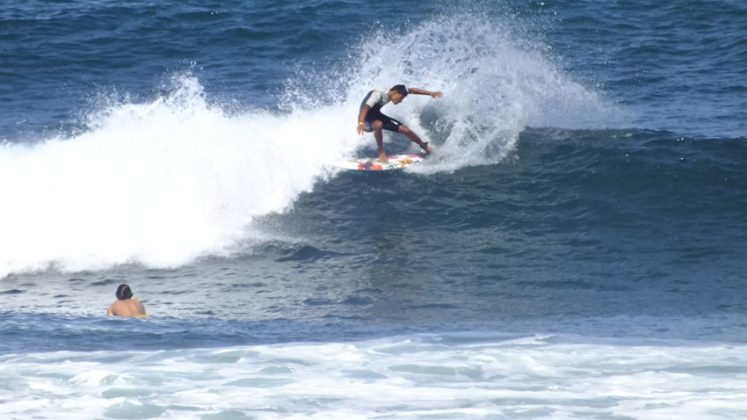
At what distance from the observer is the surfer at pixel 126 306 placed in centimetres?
1315

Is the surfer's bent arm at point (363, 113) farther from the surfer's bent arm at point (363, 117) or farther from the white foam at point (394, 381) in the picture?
the white foam at point (394, 381)

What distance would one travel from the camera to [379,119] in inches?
730

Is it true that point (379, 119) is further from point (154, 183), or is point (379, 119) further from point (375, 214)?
point (154, 183)

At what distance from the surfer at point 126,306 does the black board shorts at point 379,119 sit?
19.9 ft

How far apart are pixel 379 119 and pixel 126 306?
21.2 ft

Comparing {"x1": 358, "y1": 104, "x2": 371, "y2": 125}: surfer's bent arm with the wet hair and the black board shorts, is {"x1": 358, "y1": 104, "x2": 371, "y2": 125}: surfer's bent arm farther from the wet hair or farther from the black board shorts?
the wet hair

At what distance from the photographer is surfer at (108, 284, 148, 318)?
13.1m

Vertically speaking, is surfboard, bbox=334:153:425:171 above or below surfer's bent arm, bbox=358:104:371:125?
below

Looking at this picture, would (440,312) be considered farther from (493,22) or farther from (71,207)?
(493,22)

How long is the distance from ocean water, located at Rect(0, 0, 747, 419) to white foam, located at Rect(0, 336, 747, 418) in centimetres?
4

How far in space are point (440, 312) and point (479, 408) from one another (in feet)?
12.7

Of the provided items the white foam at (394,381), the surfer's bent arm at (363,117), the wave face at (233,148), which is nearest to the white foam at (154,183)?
the wave face at (233,148)

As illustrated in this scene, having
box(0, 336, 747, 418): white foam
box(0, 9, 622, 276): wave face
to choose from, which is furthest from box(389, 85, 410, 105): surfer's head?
box(0, 336, 747, 418): white foam

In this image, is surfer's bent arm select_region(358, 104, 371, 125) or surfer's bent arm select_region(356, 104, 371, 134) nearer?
surfer's bent arm select_region(356, 104, 371, 134)
